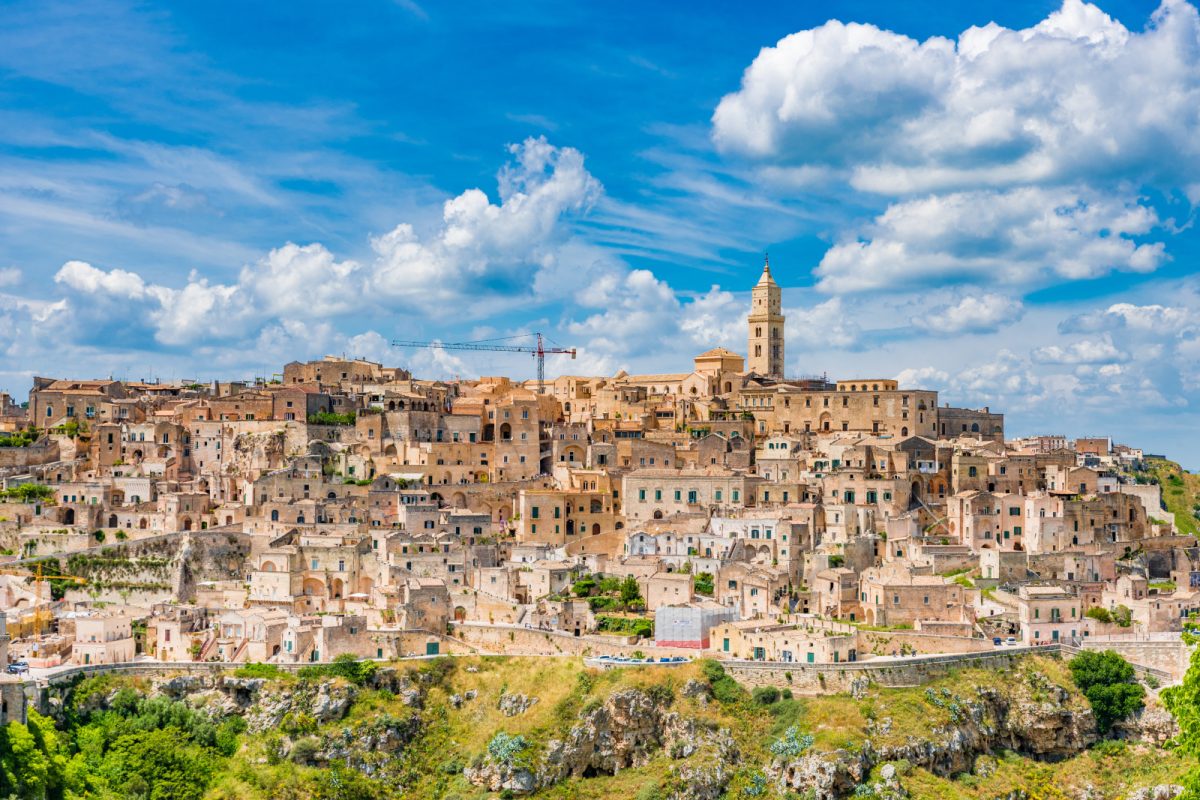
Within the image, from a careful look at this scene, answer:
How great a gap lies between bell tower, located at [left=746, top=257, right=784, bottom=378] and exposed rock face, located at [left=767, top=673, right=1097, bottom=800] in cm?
4105

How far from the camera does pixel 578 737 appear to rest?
47312mm

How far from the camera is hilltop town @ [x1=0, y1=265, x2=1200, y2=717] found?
52.0m

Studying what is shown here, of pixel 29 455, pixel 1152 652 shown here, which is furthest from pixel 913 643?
pixel 29 455

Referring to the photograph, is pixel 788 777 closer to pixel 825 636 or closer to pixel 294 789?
pixel 825 636

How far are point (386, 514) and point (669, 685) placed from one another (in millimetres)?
19023

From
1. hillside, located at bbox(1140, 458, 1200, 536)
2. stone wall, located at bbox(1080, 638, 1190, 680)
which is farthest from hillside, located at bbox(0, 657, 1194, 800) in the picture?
hillside, located at bbox(1140, 458, 1200, 536)

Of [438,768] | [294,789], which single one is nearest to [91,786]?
[294,789]

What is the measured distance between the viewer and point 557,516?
61.6 m

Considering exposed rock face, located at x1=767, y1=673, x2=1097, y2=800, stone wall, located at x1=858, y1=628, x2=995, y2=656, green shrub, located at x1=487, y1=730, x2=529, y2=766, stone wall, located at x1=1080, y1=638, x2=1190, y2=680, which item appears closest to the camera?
exposed rock face, located at x1=767, y1=673, x2=1097, y2=800

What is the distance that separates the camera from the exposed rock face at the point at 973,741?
146 ft

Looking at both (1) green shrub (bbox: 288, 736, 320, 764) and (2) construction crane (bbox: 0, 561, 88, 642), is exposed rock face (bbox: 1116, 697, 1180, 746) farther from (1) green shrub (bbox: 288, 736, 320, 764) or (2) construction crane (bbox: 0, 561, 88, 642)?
(2) construction crane (bbox: 0, 561, 88, 642)

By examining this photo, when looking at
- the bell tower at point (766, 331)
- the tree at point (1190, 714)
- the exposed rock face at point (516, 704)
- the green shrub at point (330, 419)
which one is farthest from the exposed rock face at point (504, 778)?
the bell tower at point (766, 331)

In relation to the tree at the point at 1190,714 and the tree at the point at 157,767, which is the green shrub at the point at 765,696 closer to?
the tree at the point at 1190,714

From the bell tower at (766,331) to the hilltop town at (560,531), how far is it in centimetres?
1146
